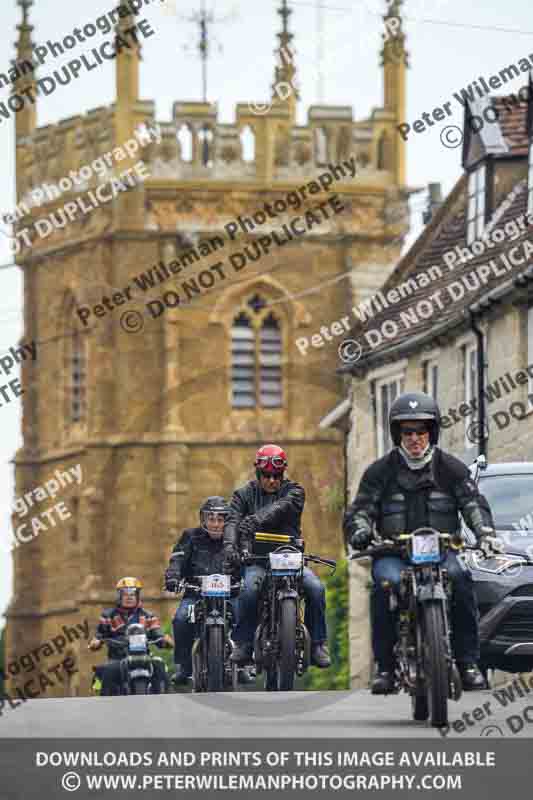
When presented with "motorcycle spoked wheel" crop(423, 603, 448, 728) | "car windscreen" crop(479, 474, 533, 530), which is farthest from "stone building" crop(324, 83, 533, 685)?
"motorcycle spoked wheel" crop(423, 603, 448, 728)

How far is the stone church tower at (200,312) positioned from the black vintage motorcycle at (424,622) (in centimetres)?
5855

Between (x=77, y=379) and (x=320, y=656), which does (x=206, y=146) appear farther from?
(x=320, y=656)

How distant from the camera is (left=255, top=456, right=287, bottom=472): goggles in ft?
57.5

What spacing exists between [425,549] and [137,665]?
8734 millimetres

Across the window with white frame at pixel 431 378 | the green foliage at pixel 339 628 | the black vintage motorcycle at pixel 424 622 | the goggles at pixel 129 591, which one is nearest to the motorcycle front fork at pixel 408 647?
the black vintage motorcycle at pixel 424 622

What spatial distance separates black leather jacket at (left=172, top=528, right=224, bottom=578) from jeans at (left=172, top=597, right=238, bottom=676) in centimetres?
22

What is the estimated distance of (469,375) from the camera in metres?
37.6

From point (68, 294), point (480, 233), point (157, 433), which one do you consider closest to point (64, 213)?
point (68, 294)

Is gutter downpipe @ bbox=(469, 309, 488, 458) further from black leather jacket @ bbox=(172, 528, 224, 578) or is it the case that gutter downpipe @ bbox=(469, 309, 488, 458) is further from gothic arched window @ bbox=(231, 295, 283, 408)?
gothic arched window @ bbox=(231, 295, 283, 408)

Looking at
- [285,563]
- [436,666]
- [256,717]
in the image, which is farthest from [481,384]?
[436,666]
